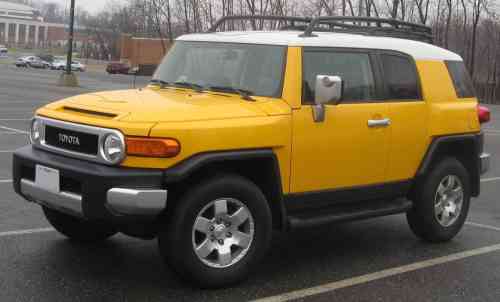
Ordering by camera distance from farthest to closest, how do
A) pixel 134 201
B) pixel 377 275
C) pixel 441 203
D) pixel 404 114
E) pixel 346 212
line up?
pixel 441 203, pixel 404 114, pixel 346 212, pixel 377 275, pixel 134 201

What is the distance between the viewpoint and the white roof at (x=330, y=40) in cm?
588

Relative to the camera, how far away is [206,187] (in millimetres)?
5023

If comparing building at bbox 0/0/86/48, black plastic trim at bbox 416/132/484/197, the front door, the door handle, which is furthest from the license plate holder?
building at bbox 0/0/86/48

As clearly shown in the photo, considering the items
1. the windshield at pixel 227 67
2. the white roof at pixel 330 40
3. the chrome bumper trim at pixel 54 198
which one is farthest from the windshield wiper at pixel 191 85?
the chrome bumper trim at pixel 54 198

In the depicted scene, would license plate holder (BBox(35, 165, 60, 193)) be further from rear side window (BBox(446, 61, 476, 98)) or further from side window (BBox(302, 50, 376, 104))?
rear side window (BBox(446, 61, 476, 98))

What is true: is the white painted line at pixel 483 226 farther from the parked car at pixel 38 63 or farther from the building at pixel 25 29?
the building at pixel 25 29

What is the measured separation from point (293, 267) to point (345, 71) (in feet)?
5.37

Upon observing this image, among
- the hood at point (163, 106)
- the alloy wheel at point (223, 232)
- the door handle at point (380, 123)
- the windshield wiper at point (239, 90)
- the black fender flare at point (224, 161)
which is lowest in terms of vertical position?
the alloy wheel at point (223, 232)

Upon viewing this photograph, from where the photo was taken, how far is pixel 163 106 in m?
5.16

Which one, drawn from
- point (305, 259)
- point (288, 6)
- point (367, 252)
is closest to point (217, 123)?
point (305, 259)

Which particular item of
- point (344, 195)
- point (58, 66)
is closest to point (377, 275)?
point (344, 195)

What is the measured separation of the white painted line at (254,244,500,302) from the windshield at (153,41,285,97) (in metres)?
1.46

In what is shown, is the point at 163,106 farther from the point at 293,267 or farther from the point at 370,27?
the point at 370,27

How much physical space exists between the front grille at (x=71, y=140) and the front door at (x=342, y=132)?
4.84 ft
